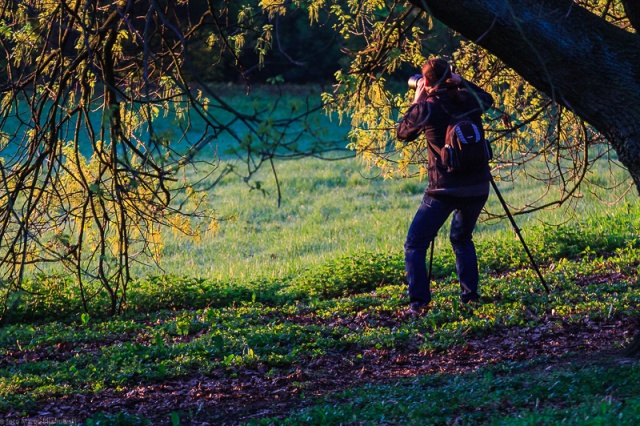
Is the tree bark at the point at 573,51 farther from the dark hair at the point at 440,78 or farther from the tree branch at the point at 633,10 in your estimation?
the dark hair at the point at 440,78

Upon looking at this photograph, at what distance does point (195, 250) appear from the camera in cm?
1350

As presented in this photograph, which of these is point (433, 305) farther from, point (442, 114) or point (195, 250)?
point (195, 250)

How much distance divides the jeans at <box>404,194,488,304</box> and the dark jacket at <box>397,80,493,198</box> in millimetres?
119

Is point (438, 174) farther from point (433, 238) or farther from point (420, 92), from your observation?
point (420, 92)

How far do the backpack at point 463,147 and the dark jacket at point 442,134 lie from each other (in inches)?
4.0

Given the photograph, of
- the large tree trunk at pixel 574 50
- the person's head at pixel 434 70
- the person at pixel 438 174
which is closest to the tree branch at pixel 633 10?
the large tree trunk at pixel 574 50

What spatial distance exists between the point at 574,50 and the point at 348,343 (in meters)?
3.04

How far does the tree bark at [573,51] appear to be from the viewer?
208 inches

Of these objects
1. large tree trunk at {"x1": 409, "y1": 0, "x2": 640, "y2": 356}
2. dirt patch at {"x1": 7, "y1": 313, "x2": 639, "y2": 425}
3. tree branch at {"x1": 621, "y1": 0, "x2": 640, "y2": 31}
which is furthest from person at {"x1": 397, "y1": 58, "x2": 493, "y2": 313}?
tree branch at {"x1": 621, "y1": 0, "x2": 640, "y2": 31}

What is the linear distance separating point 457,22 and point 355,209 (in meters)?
10.7

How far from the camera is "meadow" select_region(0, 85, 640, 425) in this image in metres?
5.23

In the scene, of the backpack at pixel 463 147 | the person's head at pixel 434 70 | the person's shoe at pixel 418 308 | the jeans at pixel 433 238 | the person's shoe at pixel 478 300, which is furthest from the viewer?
the person's shoe at pixel 478 300

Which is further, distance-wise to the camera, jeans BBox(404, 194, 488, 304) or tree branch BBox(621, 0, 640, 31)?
jeans BBox(404, 194, 488, 304)

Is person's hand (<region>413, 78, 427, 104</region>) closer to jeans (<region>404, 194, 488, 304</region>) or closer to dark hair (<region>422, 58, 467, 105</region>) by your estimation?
dark hair (<region>422, 58, 467, 105</region>)
